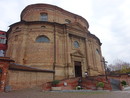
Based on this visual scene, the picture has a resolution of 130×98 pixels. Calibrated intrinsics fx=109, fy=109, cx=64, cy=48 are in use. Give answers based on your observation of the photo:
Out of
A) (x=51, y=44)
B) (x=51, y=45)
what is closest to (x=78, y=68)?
(x=51, y=45)

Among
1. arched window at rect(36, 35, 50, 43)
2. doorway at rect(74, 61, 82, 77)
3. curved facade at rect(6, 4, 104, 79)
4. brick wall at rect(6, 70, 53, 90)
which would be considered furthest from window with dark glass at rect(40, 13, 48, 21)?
brick wall at rect(6, 70, 53, 90)

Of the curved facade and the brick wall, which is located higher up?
the curved facade

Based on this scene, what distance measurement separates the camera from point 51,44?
19.8 m

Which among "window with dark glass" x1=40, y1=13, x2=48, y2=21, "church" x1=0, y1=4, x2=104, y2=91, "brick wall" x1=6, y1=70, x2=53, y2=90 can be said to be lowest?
"brick wall" x1=6, y1=70, x2=53, y2=90

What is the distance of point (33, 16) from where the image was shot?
23.6 metres

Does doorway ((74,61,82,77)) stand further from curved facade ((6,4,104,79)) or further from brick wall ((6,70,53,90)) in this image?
brick wall ((6,70,53,90))

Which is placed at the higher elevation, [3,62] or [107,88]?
[3,62]

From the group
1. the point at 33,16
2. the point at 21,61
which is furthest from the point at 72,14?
the point at 21,61

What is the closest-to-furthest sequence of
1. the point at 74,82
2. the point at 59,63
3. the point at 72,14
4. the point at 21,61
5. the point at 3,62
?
the point at 3,62 < the point at 74,82 < the point at 21,61 < the point at 59,63 < the point at 72,14

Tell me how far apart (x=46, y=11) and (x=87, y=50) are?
12.2 metres

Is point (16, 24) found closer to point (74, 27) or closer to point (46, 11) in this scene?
point (46, 11)

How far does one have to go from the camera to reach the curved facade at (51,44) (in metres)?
18.5

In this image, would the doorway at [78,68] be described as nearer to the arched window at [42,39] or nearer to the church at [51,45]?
the church at [51,45]

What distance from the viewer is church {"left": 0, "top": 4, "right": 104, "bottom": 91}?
18406 millimetres
